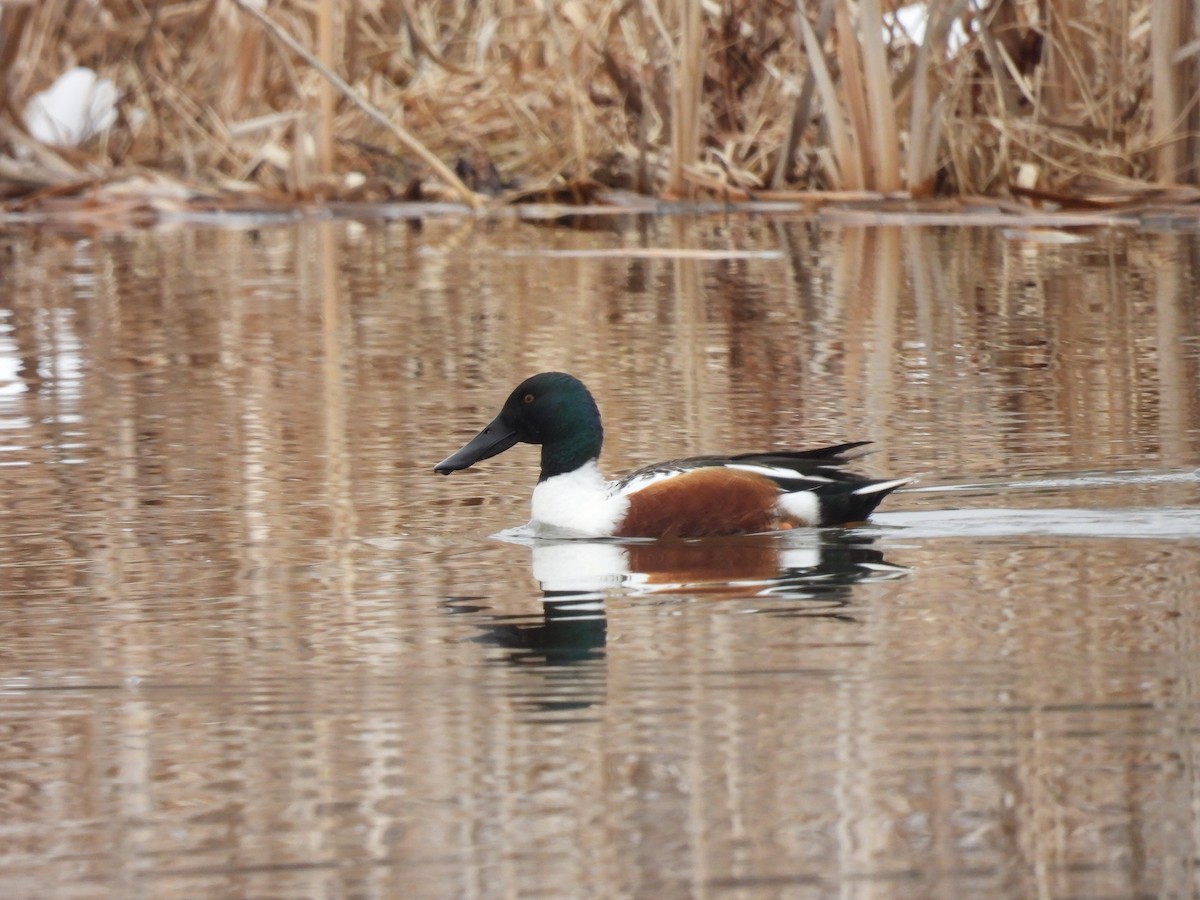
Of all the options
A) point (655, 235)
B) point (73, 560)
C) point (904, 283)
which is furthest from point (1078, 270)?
point (73, 560)

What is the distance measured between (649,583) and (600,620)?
0.44 m

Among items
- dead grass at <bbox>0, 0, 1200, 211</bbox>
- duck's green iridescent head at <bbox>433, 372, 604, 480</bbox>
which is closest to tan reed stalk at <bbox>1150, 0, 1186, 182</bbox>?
dead grass at <bbox>0, 0, 1200, 211</bbox>

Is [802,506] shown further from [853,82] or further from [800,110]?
[800,110]

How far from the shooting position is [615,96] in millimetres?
13859

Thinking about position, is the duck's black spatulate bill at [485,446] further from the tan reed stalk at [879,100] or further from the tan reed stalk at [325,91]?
the tan reed stalk at [325,91]

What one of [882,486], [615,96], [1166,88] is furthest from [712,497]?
[615,96]

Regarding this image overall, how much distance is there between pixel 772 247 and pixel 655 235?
790 mm

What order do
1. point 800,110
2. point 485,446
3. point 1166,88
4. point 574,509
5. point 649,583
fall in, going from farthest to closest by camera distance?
point 800,110, point 1166,88, point 485,446, point 574,509, point 649,583

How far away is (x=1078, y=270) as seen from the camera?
10.2 m

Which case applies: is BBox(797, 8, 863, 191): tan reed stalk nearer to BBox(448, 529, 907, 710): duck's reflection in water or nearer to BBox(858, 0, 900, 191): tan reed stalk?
BBox(858, 0, 900, 191): tan reed stalk

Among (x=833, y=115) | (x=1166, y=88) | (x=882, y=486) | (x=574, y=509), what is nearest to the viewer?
(x=882, y=486)

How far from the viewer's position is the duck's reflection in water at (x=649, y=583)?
373 centimetres

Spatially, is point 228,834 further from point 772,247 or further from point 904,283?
point 772,247

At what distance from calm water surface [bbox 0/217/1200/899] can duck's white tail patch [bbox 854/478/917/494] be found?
86 millimetres
